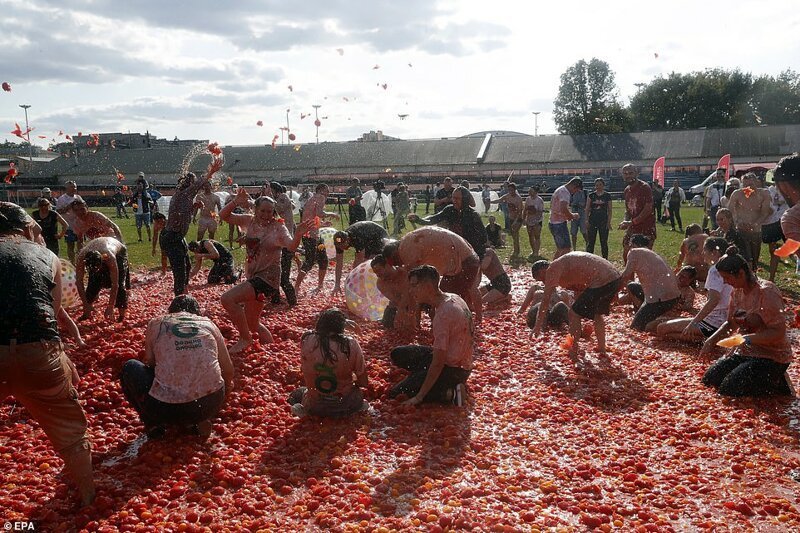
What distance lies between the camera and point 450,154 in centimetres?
6869

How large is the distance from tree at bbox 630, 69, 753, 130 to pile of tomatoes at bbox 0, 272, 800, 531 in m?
84.2

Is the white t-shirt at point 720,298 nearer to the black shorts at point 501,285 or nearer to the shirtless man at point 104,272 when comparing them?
the black shorts at point 501,285

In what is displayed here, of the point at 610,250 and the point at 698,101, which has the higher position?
the point at 698,101

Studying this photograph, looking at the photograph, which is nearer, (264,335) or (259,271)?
(259,271)

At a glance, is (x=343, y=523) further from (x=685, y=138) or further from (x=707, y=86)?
(x=707, y=86)

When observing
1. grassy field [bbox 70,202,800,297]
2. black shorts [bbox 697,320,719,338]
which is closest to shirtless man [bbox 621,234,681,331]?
black shorts [bbox 697,320,719,338]

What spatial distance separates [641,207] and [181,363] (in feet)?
33.3

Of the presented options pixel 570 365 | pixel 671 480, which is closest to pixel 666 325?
pixel 570 365

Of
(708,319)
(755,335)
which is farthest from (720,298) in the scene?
(755,335)

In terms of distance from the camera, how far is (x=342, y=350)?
6379 millimetres

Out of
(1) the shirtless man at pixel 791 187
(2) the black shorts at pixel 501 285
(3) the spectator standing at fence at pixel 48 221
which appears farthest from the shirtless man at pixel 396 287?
(3) the spectator standing at fence at pixel 48 221

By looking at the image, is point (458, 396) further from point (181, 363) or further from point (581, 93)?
point (581, 93)

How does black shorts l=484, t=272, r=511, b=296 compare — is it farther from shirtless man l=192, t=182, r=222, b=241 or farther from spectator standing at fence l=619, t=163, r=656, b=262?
shirtless man l=192, t=182, r=222, b=241

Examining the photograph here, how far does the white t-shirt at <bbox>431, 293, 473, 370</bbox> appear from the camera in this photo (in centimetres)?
658
